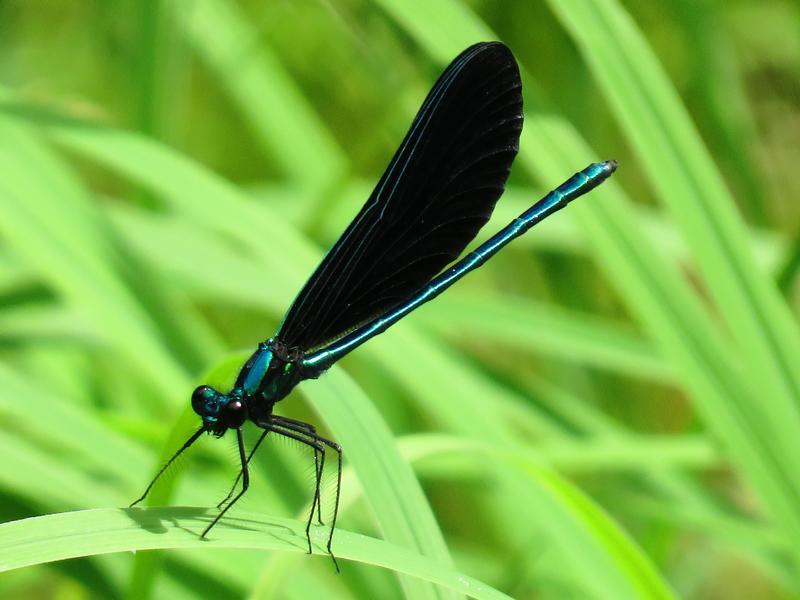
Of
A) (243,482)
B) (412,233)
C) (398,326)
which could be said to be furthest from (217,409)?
(398,326)

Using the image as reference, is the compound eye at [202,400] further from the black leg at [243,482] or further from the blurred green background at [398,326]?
the black leg at [243,482]

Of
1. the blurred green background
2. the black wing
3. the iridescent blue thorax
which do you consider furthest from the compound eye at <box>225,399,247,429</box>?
the black wing

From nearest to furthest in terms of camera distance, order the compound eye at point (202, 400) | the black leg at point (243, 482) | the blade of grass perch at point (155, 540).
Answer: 1. the blade of grass perch at point (155, 540)
2. the black leg at point (243, 482)
3. the compound eye at point (202, 400)

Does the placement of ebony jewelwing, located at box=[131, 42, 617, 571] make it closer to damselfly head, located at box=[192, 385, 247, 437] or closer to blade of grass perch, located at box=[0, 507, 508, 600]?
damselfly head, located at box=[192, 385, 247, 437]

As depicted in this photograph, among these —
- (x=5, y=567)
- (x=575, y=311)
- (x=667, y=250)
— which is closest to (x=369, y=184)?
(x=575, y=311)

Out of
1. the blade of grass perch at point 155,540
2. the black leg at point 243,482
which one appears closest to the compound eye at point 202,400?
the black leg at point 243,482
